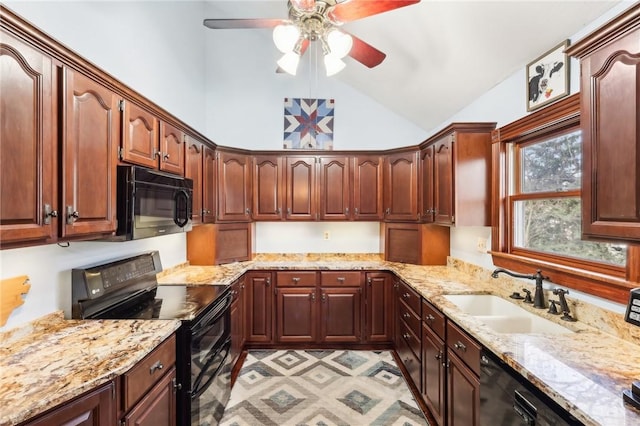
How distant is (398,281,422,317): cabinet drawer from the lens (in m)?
2.28

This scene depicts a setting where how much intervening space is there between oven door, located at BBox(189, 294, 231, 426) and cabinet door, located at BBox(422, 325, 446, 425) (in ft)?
4.86

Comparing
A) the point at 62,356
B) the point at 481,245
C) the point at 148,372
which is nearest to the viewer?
the point at 62,356

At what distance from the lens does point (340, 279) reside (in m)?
3.09

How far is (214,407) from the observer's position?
1.94 metres

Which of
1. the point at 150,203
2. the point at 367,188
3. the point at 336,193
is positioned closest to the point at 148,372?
the point at 150,203

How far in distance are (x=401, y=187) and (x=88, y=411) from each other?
2.95 meters

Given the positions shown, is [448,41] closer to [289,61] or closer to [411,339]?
[289,61]

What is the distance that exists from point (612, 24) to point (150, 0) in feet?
9.89

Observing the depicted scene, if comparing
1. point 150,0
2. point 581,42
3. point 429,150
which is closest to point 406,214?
point 429,150

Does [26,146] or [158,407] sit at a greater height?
[26,146]

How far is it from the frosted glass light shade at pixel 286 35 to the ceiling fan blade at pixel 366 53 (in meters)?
0.38

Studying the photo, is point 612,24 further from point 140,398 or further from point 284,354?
point 284,354

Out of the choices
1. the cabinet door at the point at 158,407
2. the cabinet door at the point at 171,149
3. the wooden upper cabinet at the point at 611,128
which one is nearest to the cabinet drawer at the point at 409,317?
the wooden upper cabinet at the point at 611,128

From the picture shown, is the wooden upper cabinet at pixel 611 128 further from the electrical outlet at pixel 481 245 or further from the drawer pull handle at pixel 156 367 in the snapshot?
the drawer pull handle at pixel 156 367
